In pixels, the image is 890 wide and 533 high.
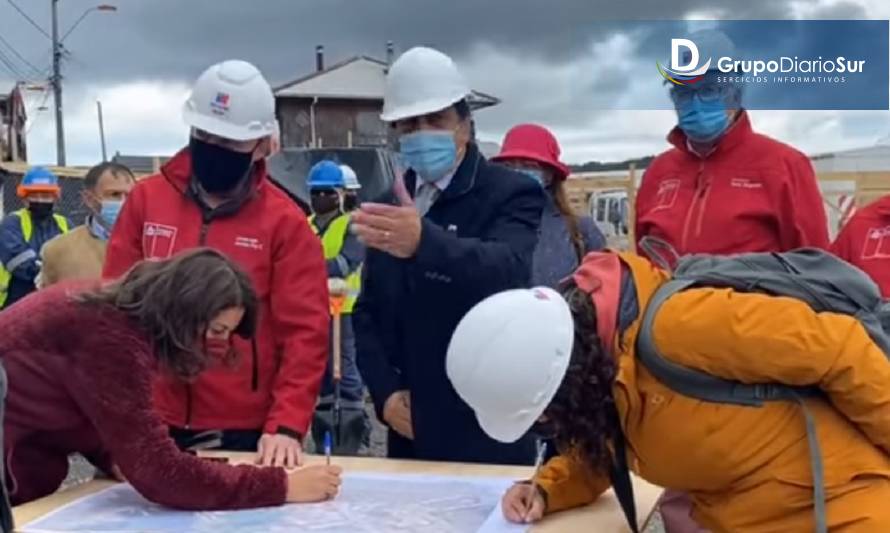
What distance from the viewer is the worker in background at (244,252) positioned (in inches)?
107

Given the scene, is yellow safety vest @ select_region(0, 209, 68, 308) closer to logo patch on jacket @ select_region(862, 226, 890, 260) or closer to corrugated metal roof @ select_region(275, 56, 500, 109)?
logo patch on jacket @ select_region(862, 226, 890, 260)

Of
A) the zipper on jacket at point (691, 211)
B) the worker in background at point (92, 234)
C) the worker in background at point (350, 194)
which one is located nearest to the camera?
the zipper on jacket at point (691, 211)

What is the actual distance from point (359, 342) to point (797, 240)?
4.05ft

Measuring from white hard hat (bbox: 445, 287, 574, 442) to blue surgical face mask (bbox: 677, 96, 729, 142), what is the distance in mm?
1563

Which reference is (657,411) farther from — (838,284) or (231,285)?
(231,285)

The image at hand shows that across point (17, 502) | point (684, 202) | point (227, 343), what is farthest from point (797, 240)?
point (17, 502)

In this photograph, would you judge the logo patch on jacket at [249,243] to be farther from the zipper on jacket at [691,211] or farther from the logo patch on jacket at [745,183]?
the logo patch on jacket at [745,183]

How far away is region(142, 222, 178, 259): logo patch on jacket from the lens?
2.79 m

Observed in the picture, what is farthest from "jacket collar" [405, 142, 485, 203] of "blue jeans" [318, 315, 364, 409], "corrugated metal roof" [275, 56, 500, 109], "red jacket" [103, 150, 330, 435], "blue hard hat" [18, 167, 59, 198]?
"corrugated metal roof" [275, 56, 500, 109]

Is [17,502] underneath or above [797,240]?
underneath

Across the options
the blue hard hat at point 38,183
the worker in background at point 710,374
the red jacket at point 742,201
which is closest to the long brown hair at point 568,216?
the red jacket at point 742,201

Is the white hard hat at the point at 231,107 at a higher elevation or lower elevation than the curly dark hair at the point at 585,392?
higher

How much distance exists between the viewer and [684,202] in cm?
326

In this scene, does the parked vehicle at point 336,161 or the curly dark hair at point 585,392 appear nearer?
the curly dark hair at point 585,392
